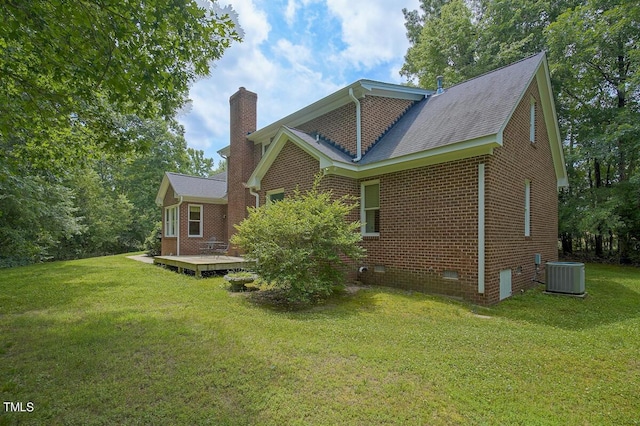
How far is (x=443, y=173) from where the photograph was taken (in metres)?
7.79

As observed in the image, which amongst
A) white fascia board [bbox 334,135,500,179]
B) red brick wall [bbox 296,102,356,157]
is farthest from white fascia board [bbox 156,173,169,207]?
white fascia board [bbox 334,135,500,179]

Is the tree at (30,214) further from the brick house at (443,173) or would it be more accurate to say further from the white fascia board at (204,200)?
the brick house at (443,173)

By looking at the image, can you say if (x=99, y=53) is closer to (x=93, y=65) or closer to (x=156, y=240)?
(x=93, y=65)

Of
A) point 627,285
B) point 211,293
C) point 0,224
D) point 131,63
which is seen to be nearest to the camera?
point 131,63

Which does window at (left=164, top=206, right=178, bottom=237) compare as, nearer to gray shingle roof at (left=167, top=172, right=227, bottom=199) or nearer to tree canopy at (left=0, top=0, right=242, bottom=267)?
gray shingle roof at (left=167, top=172, right=227, bottom=199)

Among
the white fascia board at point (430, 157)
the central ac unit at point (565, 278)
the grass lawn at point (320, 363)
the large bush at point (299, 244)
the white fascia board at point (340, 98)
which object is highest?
the white fascia board at point (340, 98)

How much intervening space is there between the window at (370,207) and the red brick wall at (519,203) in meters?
3.09

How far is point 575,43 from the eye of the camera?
17078mm

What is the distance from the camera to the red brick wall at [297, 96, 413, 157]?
10.3 meters

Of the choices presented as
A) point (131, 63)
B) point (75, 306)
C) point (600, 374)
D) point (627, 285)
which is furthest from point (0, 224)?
point (627, 285)

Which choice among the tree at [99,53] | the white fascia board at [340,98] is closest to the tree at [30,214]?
the tree at [99,53]

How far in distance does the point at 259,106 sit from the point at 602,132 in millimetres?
18546

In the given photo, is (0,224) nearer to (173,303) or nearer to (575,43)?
(173,303)

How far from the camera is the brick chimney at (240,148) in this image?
14.1 m
